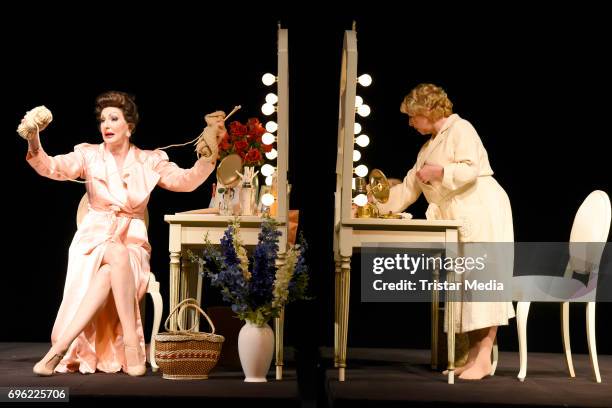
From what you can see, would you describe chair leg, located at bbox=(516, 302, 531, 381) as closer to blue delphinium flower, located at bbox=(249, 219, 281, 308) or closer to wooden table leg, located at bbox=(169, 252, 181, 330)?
blue delphinium flower, located at bbox=(249, 219, 281, 308)

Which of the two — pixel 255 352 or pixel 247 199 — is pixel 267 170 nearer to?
pixel 247 199

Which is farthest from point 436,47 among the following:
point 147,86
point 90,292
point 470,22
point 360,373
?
point 90,292

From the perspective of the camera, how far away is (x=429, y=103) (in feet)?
17.5

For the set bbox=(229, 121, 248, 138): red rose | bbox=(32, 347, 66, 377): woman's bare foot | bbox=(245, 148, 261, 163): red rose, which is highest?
bbox=(229, 121, 248, 138): red rose

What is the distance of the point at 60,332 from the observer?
5070 millimetres

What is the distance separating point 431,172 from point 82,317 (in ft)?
5.82

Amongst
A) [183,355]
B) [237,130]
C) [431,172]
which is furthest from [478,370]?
[237,130]

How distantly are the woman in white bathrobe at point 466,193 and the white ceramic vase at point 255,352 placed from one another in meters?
0.95

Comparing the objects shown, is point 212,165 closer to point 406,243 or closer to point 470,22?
point 406,243

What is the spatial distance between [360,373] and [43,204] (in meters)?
2.53

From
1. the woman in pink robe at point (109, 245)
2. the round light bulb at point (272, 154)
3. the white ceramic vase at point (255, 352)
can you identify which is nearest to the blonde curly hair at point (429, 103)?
the round light bulb at point (272, 154)

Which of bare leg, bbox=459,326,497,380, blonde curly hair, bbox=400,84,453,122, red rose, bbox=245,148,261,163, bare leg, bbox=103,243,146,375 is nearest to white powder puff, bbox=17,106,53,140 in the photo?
bare leg, bbox=103,243,146,375

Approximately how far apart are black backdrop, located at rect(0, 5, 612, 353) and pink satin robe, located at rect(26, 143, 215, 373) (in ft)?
3.87

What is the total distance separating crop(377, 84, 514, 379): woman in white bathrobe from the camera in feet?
16.7
